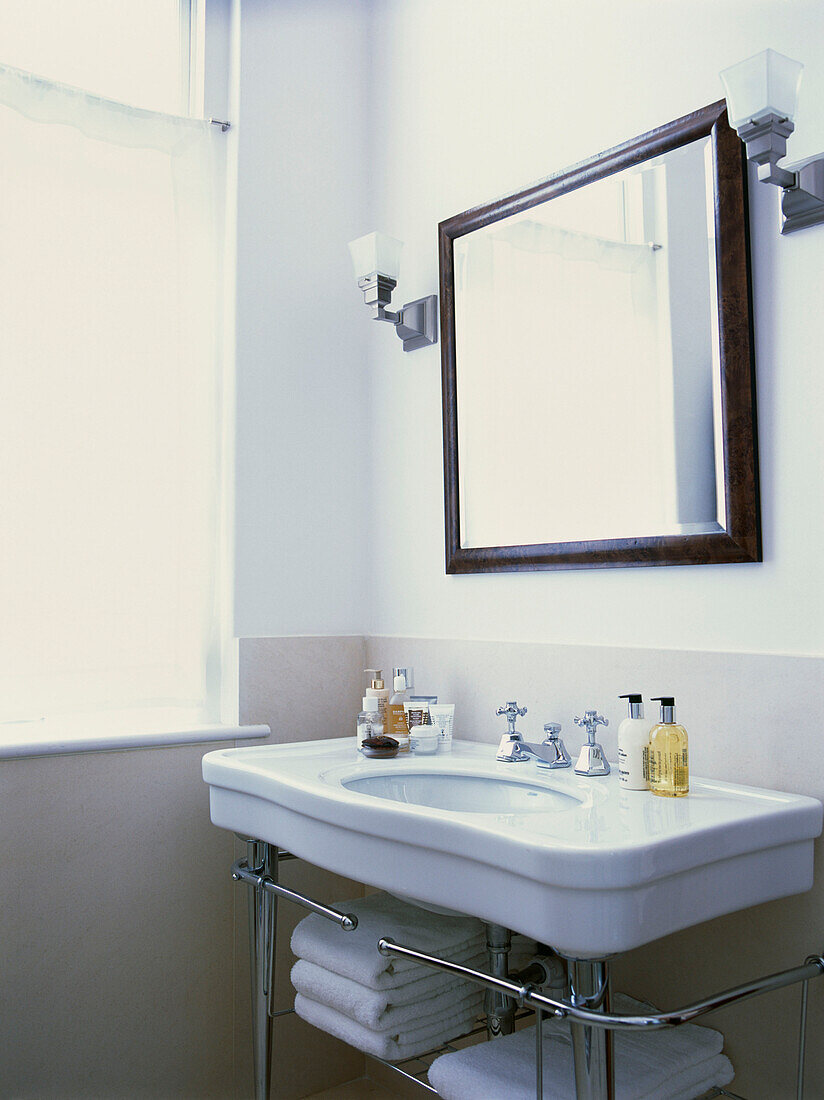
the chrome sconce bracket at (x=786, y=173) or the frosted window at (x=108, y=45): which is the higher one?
the frosted window at (x=108, y=45)

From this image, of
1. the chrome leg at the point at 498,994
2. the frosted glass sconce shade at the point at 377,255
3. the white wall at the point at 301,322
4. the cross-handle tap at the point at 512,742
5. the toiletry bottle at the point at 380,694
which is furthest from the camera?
the white wall at the point at 301,322

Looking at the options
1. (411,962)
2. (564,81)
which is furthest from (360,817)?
(564,81)

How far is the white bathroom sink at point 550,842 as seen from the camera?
3.26ft

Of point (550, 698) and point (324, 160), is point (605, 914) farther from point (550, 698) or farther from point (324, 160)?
point (324, 160)

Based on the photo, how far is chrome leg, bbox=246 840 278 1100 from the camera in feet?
5.49

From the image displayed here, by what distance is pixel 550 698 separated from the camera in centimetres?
167

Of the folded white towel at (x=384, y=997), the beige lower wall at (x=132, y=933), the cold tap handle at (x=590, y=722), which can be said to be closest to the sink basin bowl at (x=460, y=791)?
the cold tap handle at (x=590, y=722)

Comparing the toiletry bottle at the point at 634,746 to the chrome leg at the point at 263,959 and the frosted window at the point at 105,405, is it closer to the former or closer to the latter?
the chrome leg at the point at 263,959

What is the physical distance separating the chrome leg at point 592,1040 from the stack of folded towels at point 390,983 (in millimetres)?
358

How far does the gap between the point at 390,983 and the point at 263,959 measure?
39 centimetres

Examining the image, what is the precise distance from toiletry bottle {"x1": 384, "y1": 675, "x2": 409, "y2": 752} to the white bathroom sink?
174 mm

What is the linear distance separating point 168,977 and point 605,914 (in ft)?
3.88

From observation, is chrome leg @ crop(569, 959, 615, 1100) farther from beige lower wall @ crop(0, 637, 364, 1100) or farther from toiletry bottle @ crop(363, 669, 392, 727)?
beige lower wall @ crop(0, 637, 364, 1100)

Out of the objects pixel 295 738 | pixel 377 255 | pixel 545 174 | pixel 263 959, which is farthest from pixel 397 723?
pixel 545 174
